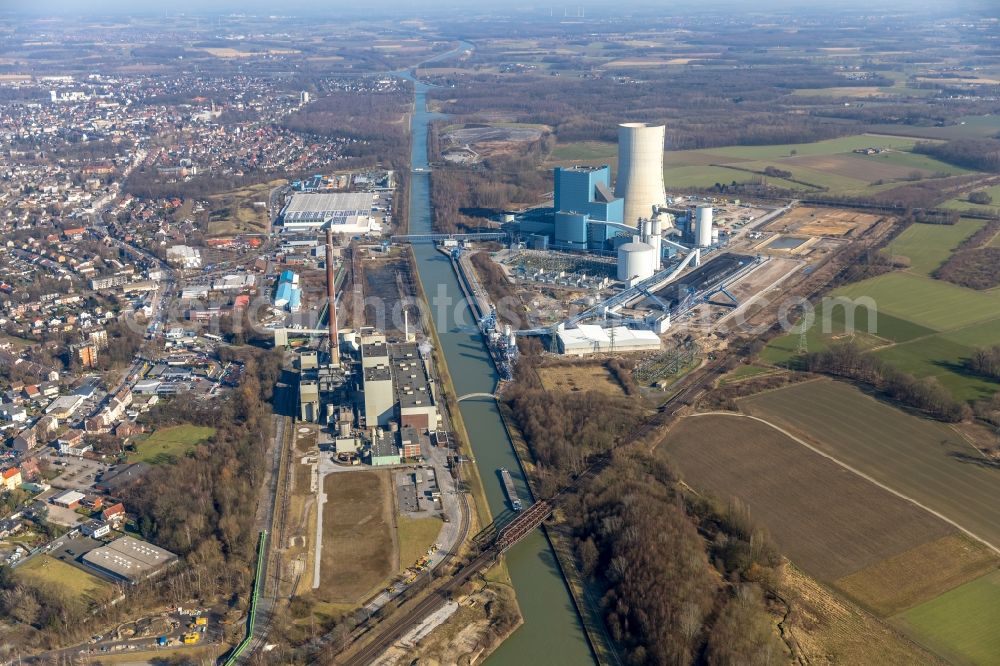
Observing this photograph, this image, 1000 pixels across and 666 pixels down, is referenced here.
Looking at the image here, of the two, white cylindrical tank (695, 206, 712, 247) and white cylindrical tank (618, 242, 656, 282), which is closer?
white cylindrical tank (618, 242, 656, 282)

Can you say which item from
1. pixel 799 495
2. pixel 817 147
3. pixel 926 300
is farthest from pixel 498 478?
pixel 817 147

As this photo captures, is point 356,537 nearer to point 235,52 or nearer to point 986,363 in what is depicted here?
point 986,363

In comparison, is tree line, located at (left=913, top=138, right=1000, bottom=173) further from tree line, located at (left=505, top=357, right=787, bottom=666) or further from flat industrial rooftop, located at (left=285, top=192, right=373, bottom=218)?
tree line, located at (left=505, top=357, right=787, bottom=666)

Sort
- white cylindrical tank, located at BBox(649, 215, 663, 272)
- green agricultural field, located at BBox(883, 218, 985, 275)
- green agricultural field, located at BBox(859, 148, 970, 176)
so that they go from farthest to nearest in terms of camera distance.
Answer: green agricultural field, located at BBox(859, 148, 970, 176), green agricultural field, located at BBox(883, 218, 985, 275), white cylindrical tank, located at BBox(649, 215, 663, 272)

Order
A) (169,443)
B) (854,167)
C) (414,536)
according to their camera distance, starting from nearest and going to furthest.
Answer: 1. (414,536)
2. (169,443)
3. (854,167)

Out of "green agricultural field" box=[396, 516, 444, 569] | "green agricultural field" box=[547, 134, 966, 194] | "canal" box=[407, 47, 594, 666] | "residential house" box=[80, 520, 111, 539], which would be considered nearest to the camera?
"canal" box=[407, 47, 594, 666]

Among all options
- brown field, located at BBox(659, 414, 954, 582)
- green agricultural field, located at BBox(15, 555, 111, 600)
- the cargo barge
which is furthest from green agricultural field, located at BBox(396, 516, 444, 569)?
brown field, located at BBox(659, 414, 954, 582)

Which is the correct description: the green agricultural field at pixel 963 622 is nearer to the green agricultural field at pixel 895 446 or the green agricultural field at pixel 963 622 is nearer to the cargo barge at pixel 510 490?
the green agricultural field at pixel 895 446
